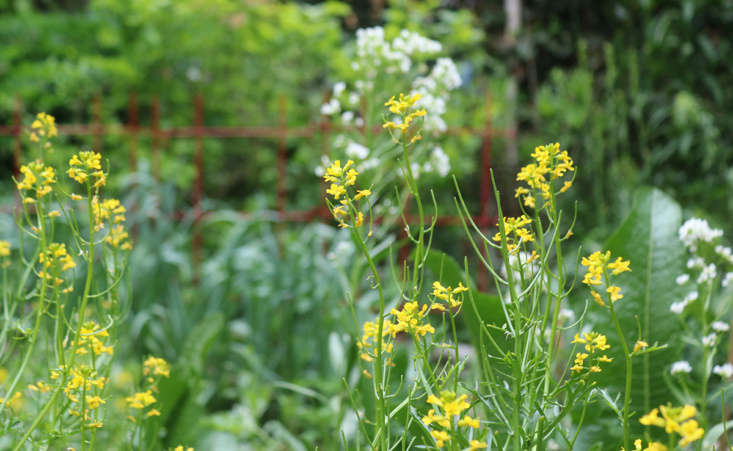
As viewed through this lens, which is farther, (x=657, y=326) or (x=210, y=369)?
(x=210, y=369)

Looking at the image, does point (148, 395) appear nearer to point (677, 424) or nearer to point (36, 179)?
point (36, 179)

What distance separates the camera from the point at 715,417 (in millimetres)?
1703

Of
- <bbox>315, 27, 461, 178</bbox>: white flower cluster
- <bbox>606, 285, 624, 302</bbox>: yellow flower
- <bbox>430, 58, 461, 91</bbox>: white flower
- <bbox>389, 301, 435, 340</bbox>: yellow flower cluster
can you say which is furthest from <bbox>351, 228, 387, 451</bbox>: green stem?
<bbox>430, 58, 461, 91</bbox>: white flower

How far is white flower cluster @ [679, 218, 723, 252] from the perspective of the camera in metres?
1.11

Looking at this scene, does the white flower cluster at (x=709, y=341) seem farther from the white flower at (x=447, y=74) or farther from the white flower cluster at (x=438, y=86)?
the white flower at (x=447, y=74)

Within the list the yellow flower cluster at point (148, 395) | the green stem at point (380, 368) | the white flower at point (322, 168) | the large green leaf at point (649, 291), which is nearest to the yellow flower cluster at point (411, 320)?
the green stem at point (380, 368)

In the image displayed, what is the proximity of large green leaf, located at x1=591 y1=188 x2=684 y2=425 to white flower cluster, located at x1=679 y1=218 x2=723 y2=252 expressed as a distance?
0.20m

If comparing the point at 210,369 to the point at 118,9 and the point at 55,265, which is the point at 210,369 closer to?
the point at 55,265

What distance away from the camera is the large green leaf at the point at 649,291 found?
1.33 metres

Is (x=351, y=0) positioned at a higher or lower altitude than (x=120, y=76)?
higher

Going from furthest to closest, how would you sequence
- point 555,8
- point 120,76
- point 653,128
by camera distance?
point 120,76 → point 555,8 → point 653,128

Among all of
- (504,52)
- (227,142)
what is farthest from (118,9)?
(504,52)

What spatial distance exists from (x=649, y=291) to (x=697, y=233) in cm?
27

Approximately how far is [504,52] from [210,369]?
278cm
